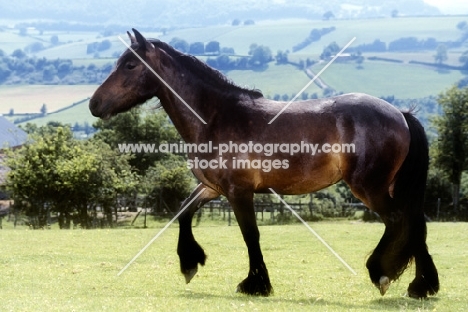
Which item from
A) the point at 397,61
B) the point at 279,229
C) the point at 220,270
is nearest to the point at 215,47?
the point at 397,61

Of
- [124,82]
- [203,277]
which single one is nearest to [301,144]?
[124,82]

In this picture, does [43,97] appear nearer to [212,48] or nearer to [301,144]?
[212,48]

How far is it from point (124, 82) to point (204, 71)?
1068mm

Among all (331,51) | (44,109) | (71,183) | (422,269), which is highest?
(331,51)

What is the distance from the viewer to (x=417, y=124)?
1000 centimetres

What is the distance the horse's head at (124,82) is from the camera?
10039 millimetres

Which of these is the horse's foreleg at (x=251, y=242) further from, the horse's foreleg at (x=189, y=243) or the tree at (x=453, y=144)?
the tree at (x=453, y=144)

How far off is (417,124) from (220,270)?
17.4 feet

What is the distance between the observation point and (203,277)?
12.5 metres

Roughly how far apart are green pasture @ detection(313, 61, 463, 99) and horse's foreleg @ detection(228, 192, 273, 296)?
416 ft

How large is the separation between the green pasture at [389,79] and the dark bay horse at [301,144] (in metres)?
127

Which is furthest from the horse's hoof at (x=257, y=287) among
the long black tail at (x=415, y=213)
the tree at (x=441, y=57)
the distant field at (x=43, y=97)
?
the tree at (x=441, y=57)

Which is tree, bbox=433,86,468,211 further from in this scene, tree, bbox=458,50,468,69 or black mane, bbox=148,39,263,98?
tree, bbox=458,50,468,69

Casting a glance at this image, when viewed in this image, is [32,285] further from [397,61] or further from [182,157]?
[397,61]
